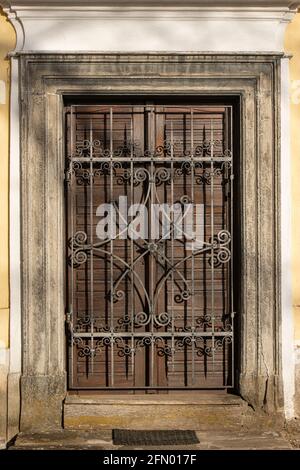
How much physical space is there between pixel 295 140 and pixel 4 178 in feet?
7.31

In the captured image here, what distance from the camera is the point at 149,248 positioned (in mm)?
5594

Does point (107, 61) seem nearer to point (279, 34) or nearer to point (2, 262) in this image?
point (279, 34)

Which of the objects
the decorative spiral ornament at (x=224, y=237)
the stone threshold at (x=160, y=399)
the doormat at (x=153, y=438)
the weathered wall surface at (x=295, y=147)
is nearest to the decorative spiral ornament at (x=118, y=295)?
the stone threshold at (x=160, y=399)

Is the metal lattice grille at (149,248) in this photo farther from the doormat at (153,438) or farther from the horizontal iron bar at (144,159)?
the doormat at (153,438)

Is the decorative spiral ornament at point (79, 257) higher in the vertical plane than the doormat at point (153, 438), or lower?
higher

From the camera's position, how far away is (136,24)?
5457mm

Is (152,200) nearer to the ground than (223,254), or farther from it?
farther from it

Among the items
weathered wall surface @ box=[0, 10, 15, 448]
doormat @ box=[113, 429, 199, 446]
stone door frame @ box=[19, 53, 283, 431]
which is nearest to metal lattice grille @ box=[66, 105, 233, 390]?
stone door frame @ box=[19, 53, 283, 431]

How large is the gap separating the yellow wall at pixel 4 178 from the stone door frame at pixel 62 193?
0.45 feet

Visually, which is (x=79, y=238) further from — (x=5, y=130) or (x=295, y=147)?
(x=295, y=147)

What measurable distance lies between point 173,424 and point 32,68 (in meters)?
2.88

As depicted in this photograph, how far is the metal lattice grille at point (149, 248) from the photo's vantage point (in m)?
5.61

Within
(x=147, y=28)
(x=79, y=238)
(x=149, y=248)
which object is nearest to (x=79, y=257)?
(x=79, y=238)

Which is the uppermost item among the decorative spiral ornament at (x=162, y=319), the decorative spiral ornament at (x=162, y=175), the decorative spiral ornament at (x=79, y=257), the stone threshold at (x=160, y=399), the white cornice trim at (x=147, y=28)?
the white cornice trim at (x=147, y=28)
